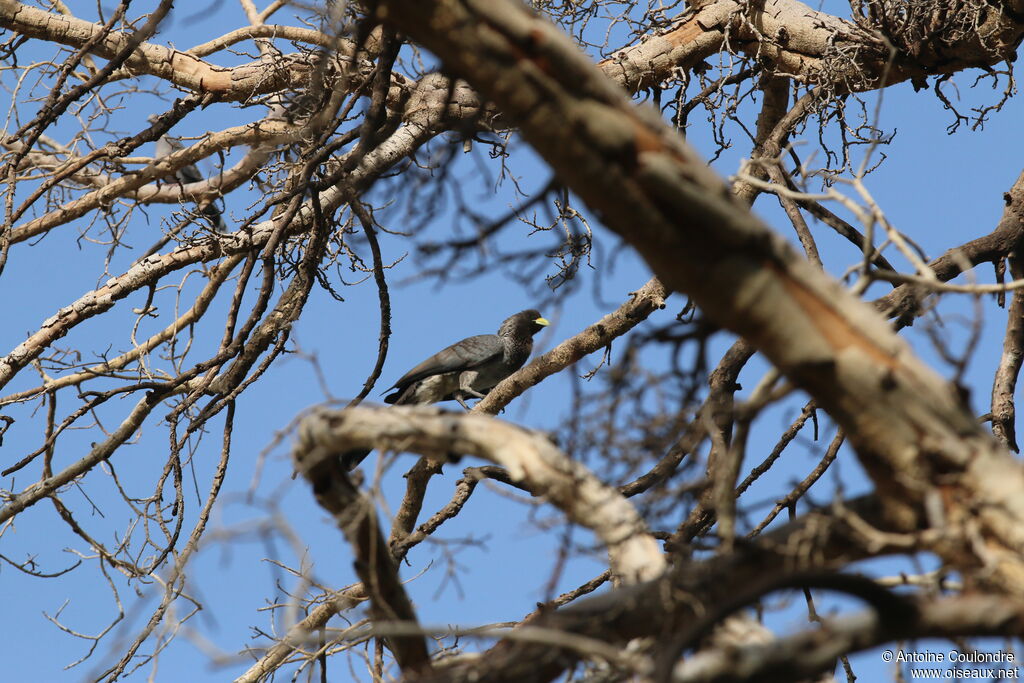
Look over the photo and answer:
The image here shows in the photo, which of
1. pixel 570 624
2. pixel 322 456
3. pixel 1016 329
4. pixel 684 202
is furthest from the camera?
pixel 1016 329

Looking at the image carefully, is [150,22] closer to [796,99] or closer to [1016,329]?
[796,99]

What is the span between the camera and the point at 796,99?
467cm

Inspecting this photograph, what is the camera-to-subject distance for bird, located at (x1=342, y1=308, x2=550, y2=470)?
7160 mm

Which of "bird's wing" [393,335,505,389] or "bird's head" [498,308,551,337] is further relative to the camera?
"bird's head" [498,308,551,337]

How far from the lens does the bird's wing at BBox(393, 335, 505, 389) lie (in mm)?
7105

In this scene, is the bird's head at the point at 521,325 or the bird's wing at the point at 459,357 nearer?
the bird's wing at the point at 459,357

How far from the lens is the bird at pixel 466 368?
716 cm

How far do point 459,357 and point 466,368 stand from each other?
0.41 ft

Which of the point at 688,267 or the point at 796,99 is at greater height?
the point at 796,99

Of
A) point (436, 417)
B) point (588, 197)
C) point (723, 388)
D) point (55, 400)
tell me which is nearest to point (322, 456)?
point (436, 417)

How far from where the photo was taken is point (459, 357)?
23.8ft

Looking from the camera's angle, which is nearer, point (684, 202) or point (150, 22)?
point (684, 202)

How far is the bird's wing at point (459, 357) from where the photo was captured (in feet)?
23.3

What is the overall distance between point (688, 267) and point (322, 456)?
1.01 metres
